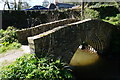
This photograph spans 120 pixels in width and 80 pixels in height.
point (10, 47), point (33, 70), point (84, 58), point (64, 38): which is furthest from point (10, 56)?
Answer: point (84, 58)

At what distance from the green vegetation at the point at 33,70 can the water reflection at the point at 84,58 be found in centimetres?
529

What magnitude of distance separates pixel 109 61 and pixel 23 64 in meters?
7.64

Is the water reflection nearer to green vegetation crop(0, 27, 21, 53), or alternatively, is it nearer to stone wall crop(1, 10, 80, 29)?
green vegetation crop(0, 27, 21, 53)

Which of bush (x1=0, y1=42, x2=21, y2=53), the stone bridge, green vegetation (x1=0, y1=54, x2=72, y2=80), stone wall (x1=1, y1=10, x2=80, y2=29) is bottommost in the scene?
green vegetation (x1=0, y1=54, x2=72, y2=80)

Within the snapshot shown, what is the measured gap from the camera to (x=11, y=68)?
454 centimetres

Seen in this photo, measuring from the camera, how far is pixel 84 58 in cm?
1131

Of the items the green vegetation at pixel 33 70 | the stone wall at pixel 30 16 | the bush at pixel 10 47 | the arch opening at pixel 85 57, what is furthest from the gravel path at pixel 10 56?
the stone wall at pixel 30 16

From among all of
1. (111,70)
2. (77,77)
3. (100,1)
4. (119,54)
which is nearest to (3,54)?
(77,77)

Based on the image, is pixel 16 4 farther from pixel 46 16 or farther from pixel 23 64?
pixel 23 64

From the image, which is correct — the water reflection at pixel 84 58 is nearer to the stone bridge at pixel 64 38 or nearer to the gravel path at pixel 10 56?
the stone bridge at pixel 64 38

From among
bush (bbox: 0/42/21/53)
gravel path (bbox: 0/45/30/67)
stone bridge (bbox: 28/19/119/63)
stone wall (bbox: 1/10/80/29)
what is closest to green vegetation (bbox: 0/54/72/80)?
stone bridge (bbox: 28/19/119/63)

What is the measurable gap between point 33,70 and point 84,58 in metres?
7.38

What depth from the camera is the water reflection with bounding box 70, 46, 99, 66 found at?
405 inches

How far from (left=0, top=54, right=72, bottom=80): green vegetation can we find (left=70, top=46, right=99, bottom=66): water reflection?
5.29 meters
